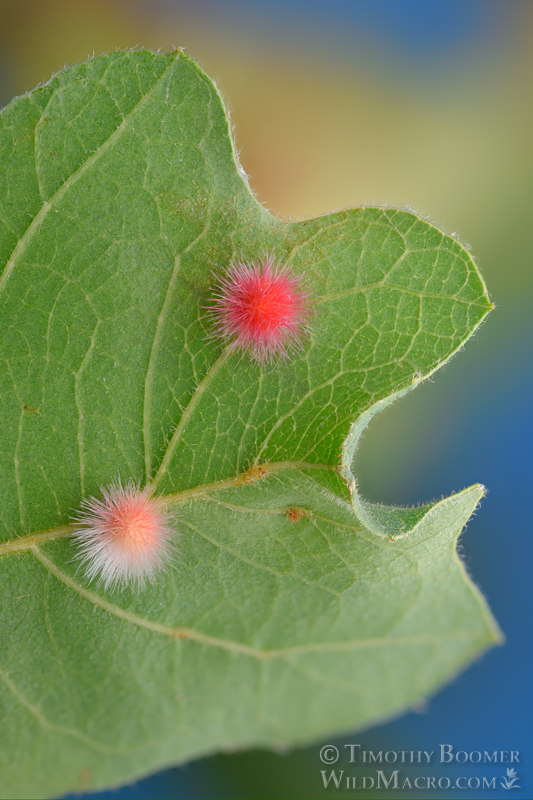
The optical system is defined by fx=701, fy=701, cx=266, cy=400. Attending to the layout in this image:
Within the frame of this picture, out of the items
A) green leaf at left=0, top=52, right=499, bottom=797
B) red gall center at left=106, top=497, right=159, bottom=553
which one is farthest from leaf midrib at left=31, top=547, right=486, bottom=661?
red gall center at left=106, top=497, right=159, bottom=553

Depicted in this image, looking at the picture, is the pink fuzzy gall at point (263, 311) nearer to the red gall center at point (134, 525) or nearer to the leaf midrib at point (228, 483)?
the leaf midrib at point (228, 483)

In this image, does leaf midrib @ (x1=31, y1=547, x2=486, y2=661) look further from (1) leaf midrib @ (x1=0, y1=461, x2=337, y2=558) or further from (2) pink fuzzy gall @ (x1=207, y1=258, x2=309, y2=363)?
(2) pink fuzzy gall @ (x1=207, y1=258, x2=309, y2=363)

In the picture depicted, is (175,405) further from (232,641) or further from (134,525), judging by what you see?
(232,641)

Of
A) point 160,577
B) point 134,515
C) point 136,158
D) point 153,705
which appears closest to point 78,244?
point 136,158

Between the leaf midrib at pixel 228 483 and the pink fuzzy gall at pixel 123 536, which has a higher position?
the leaf midrib at pixel 228 483

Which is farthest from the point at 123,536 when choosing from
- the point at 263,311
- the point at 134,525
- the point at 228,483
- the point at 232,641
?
the point at 263,311

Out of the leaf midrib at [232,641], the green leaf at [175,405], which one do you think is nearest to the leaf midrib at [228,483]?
the green leaf at [175,405]
